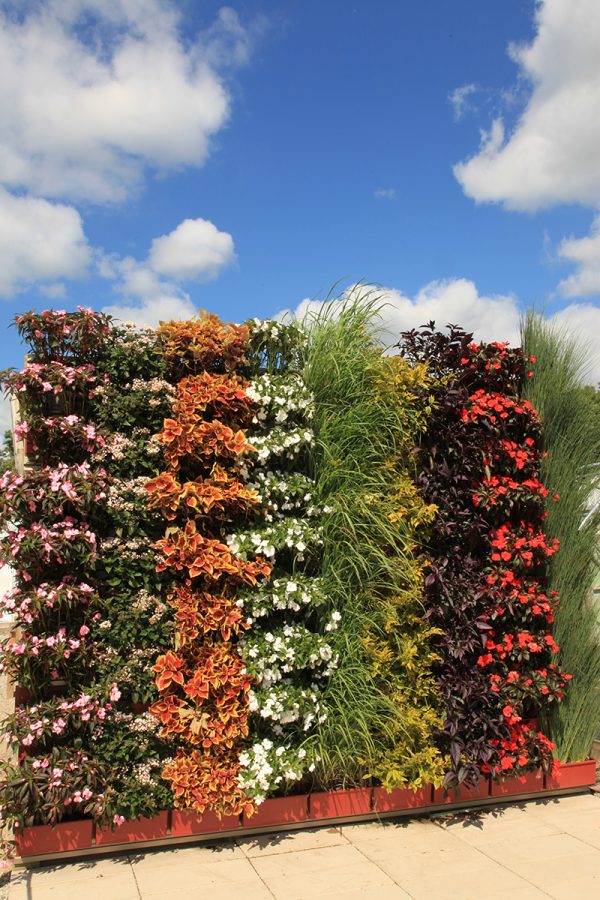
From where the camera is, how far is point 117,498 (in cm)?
338

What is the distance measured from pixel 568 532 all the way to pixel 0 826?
3245 millimetres

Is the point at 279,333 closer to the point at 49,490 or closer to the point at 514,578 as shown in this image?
the point at 49,490

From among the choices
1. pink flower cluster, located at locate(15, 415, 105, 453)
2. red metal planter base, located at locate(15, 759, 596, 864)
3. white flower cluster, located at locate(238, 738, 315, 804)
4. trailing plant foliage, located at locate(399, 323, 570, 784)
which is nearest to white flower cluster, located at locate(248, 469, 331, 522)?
trailing plant foliage, located at locate(399, 323, 570, 784)

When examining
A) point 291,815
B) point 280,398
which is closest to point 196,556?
point 280,398

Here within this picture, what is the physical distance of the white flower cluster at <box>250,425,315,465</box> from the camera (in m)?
3.60

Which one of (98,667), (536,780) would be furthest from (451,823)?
(98,667)

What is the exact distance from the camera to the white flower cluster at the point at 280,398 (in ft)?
11.9

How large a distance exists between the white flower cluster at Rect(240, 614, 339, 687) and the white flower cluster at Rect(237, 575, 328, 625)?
10 centimetres

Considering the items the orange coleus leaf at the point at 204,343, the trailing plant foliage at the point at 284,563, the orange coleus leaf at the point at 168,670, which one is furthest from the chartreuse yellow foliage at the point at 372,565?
the orange coleus leaf at the point at 168,670

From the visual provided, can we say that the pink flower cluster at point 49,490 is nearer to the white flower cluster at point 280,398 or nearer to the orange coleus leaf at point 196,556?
the orange coleus leaf at point 196,556

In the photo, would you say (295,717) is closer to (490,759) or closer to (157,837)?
(157,837)

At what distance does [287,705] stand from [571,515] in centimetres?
196

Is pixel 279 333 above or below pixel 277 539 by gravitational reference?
above

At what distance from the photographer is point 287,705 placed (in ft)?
11.3
